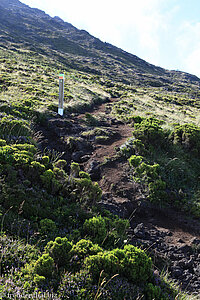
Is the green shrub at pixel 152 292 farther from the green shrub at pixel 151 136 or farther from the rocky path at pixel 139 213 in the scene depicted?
the green shrub at pixel 151 136

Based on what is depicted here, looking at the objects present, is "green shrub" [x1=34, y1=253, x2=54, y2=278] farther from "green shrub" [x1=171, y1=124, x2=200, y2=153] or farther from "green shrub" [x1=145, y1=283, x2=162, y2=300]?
"green shrub" [x1=171, y1=124, x2=200, y2=153]

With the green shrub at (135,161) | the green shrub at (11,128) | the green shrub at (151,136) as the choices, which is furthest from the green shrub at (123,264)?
the green shrub at (151,136)

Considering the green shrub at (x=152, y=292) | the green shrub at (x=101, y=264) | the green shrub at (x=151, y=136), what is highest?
the green shrub at (x=151, y=136)

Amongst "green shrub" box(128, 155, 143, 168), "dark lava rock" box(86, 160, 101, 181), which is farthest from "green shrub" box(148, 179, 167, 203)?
"dark lava rock" box(86, 160, 101, 181)

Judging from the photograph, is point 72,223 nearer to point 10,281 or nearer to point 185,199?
point 10,281

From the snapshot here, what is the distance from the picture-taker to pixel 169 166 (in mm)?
7605

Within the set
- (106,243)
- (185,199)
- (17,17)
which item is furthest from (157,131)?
(17,17)

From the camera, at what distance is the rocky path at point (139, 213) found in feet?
14.5

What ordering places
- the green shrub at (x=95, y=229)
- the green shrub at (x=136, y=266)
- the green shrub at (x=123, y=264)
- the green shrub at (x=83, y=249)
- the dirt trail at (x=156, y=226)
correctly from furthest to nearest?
the dirt trail at (x=156, y=226) < the green shrub at (x=95, y=229) < the green shrub at (x=83, y=249) < the green shrub at (x=136, y=266) < the green shrub at (x=123, y=264)

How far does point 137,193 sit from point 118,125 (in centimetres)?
653

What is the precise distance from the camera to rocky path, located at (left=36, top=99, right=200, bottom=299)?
441 centimetres

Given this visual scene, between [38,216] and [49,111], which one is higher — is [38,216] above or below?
below

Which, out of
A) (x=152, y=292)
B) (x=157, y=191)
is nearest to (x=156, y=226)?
(x=157, y=191)

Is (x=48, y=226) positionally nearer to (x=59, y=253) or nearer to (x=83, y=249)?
(x=59, y=253)
